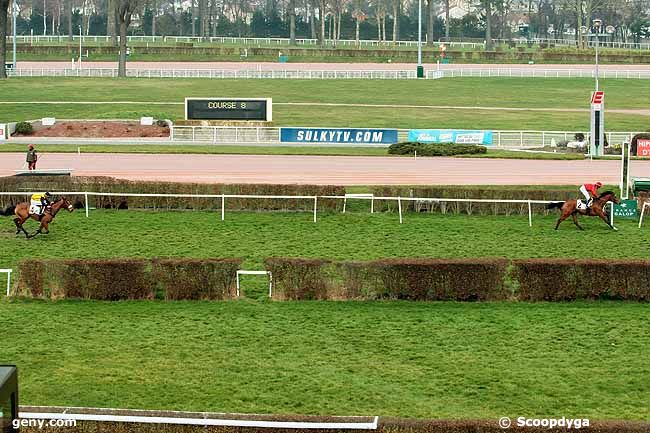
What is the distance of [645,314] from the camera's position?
735 inches

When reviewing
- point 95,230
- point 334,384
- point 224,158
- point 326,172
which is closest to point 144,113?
point 224,158

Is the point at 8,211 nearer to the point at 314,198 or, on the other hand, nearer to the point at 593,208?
the point at 314,198

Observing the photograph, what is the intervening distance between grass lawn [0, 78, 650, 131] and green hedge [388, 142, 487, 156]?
11.6 metres

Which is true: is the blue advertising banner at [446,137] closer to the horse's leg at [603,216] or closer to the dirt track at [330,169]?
the dirt track at [330,169]

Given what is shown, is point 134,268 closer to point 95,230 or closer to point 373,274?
point 373,274

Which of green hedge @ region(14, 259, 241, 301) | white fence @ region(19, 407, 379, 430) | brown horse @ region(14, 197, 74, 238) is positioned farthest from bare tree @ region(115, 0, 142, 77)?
white fence @ region(19, 407, 379, 430)

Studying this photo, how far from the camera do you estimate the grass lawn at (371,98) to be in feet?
190

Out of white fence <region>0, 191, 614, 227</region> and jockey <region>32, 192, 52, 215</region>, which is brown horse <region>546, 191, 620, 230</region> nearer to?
white fence <region>0, 191, 614, 227</region>

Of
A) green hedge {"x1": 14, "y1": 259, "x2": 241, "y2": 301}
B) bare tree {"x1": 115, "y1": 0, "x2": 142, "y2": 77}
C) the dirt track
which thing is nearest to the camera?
green hedge {"x1": 14, "y1": 259, "x2": 241, "y2": 301}

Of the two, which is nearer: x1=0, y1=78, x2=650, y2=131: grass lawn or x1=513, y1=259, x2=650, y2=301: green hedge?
x1=513, y1=259, x2=650, y2=301: green hedge

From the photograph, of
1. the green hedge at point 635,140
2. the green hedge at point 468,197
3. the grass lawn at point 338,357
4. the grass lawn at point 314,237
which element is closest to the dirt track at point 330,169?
the green hedge at point 635,140

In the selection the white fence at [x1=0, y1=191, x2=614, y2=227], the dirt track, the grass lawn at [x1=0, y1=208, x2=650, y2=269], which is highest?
the white fence at [x1=0, y1=191, x2=614, y2=227]

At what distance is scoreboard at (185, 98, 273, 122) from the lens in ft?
161

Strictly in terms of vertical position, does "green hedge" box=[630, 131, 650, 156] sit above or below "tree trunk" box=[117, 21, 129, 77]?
→ below
